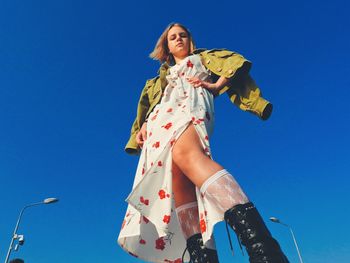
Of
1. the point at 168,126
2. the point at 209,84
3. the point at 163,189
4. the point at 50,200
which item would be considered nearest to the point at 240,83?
the point at 209,84

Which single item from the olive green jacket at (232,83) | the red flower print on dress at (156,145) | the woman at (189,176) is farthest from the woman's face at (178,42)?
the red flower print on dress at (156,145)

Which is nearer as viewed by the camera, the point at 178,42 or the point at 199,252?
the point at 199,252

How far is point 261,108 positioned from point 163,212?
106 centimetres

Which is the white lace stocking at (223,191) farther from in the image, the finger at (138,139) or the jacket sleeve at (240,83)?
the finger at (138,139)

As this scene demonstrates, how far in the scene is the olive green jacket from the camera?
2504mm

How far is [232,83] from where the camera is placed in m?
2.74

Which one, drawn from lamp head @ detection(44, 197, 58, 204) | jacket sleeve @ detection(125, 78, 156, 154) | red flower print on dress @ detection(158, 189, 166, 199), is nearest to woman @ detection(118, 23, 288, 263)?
red flower print on dress @ detection(158, 189, 166, 199)

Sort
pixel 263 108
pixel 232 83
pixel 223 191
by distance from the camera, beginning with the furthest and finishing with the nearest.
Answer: pixel 232 83, pixel 263 108, pixel 223 191

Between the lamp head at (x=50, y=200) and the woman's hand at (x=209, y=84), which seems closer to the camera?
the woman's hand at (x=209, y=84)

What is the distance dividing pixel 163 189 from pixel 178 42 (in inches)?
63.7

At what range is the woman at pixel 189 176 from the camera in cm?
165

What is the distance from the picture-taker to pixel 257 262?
4.75ft

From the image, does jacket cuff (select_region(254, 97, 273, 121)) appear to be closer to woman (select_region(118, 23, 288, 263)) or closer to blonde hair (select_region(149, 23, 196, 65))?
woman (select_region(118, 23, 288, 263))

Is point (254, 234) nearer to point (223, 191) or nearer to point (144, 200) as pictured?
point (223, 191)
